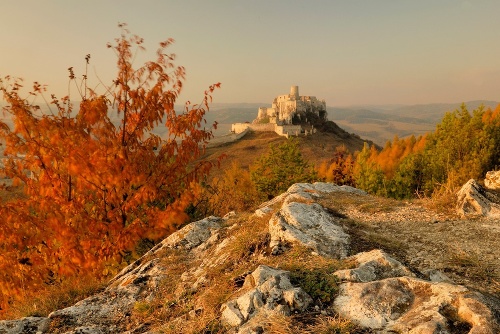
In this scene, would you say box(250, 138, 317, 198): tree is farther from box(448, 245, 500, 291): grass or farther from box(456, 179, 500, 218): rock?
box(448, 245, 500, 291): grass

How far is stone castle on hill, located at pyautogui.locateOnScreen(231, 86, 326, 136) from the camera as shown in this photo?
430 feet

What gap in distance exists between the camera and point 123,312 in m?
6.87

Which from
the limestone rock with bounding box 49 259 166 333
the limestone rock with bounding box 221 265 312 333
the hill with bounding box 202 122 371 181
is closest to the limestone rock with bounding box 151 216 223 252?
the limestone rock with bounding box 49 259 166 333

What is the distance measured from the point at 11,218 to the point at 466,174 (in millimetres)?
31339

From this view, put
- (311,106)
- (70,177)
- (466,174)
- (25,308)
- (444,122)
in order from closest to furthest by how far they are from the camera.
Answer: (25,308)
(70,177)
(466,174)
(444,122)
(311,106)

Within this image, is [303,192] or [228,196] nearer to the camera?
[303,192]

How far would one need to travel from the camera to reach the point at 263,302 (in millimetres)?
5305

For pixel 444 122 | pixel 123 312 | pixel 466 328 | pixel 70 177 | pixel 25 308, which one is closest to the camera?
pixel 466 328

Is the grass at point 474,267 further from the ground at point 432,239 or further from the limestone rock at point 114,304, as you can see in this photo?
the limestone rock at point 114,304

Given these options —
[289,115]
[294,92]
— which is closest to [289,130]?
[289,115]

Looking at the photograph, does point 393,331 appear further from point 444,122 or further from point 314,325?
point 444,122

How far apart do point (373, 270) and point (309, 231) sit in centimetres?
231

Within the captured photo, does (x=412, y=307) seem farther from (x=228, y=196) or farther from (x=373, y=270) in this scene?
(x=228, y=196)

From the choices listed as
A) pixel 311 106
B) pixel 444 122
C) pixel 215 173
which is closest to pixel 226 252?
pixel 444 122
